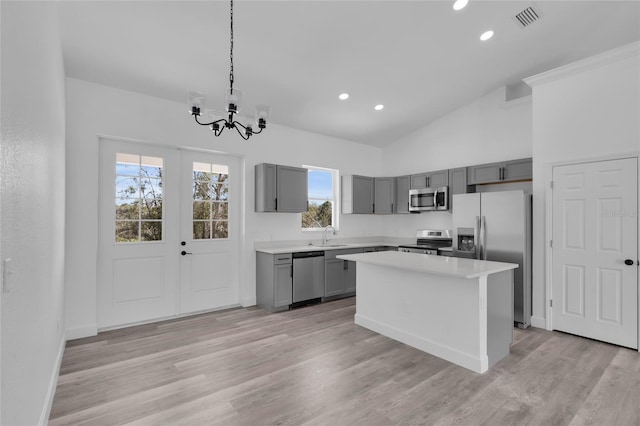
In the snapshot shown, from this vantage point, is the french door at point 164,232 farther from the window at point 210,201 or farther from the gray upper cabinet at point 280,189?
the gray upper cabinet at point 280,189

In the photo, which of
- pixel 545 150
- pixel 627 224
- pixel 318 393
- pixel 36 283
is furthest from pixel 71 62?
pixel 627 224

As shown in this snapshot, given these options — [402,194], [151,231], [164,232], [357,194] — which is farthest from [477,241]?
[151,231]

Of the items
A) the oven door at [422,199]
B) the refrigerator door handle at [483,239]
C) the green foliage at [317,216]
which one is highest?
the oven door at [422,199]

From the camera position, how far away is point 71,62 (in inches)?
130

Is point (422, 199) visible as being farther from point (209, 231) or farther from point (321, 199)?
point (209, 231)

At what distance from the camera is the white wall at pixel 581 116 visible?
132 inches

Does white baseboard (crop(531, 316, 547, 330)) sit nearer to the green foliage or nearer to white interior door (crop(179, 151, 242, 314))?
the green foliage

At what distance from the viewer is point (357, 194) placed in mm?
6027

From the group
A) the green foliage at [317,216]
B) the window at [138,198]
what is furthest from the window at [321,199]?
the window at [138,198]

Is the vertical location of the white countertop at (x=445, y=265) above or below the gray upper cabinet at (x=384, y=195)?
below

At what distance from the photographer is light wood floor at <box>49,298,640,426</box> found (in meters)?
2.19

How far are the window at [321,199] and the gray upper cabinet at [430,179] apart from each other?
4.76 feet

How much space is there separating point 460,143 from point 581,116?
76.8 inches

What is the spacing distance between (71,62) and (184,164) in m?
1.59
